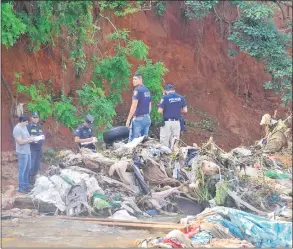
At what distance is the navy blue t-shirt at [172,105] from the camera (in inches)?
467

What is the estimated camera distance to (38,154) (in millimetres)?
11039

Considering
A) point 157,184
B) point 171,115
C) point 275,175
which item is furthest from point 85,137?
point 275,175

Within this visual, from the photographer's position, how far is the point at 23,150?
9984 mm

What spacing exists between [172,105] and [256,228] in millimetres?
5266

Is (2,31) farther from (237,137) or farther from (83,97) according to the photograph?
(237,137)

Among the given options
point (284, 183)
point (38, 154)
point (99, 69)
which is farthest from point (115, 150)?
point (99, 69)

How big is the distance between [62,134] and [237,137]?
7.22 metres

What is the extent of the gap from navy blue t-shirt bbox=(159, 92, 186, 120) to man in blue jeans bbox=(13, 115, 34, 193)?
9.85ft

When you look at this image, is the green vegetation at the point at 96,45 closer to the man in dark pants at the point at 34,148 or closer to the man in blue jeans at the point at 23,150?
the man in dark pants at the point at 34,148

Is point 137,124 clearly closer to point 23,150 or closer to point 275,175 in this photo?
point 23,150

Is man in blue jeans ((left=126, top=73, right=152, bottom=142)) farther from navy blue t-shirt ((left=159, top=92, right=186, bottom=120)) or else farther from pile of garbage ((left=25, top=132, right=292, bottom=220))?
pile of garbage ((left=25, top=132, right=292, bottom=220))

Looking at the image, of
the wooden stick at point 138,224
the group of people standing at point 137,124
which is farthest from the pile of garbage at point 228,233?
the group of people standing at point 137,124

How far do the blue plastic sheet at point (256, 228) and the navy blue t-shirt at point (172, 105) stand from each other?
192 inches

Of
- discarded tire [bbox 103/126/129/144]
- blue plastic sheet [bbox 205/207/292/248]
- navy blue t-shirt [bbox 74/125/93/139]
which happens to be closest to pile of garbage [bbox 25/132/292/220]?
blue plastic sheet [bbox 205/207/292/248]
